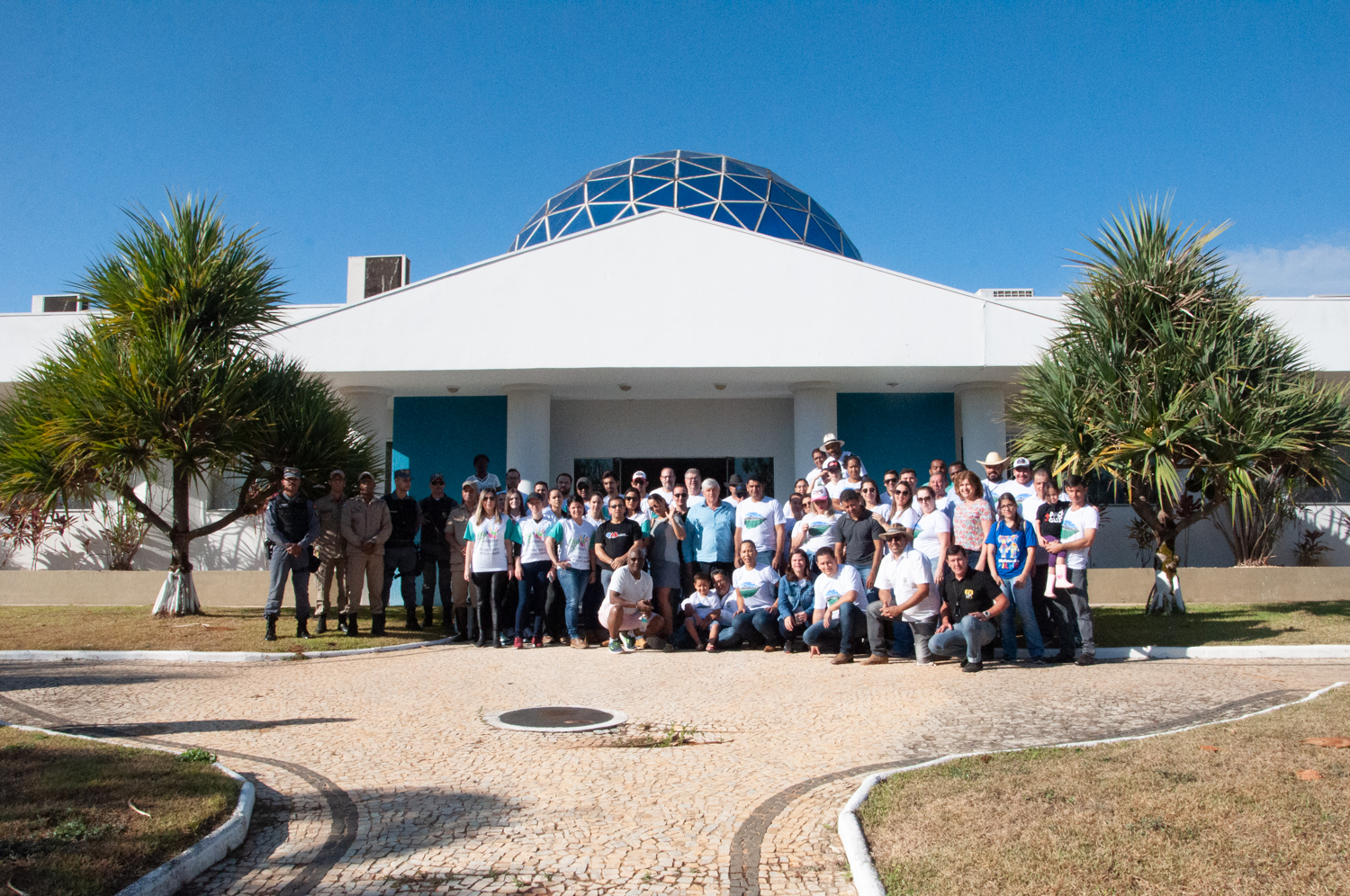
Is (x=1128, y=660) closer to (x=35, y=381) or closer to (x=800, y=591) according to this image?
(x=800, y=591)

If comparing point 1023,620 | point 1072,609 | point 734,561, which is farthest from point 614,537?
point 1072,609

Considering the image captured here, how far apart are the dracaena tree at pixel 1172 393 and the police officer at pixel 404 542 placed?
25.9ft

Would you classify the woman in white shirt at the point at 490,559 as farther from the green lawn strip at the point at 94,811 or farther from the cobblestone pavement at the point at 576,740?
the green lawn strip at the point at 94,811

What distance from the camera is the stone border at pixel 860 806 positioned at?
12.0 ft

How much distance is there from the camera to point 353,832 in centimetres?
436

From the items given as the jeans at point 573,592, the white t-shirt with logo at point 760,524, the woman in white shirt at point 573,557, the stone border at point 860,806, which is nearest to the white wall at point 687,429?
the woman in white shirt at point 573,557

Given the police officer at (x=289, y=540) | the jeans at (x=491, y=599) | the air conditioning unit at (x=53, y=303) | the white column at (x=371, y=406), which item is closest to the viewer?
the police officer at (x=289, y=540)

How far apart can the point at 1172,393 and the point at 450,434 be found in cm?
1332

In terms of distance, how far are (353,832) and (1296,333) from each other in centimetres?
1782

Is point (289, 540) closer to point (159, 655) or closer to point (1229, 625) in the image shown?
point (159, 655)

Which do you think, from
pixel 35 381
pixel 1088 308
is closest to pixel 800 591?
pixel 1088 308

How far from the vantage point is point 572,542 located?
10680mm

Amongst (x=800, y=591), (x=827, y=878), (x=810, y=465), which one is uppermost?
(x=810, y=465)

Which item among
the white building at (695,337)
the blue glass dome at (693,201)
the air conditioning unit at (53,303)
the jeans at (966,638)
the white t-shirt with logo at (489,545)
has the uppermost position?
the blue glass dome at (693,201)
